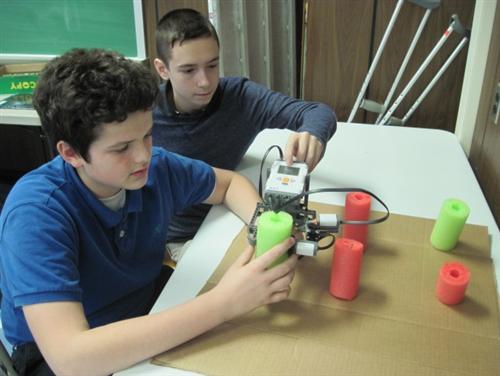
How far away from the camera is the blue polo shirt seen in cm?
67

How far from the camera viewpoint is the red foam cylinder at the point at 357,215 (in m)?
0.87

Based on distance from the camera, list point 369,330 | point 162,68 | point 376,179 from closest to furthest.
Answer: point 369,330 → point 376,179 → point 162,68

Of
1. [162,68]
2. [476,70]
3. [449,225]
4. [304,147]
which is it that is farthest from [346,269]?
[476,70]

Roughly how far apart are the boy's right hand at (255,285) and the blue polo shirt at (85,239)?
230 millimetres

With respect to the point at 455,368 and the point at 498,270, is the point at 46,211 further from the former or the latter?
the point at 498,270

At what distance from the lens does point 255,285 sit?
0.70 metres

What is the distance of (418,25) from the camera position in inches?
81.0

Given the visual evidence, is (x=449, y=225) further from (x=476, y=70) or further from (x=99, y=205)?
(x=476, y=70)

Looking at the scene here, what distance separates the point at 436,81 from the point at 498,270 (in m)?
1.45

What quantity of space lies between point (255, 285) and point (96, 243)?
32cm

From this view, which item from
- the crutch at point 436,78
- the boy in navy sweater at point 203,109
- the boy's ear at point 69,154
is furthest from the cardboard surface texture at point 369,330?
the crutch at point 436,78

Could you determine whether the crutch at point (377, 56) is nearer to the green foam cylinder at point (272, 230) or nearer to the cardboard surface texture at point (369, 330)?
the cardboard surface texture at point (369, 330)

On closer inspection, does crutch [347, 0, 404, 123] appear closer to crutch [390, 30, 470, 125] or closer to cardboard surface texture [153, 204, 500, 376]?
crutch [390, 30, 470, 125]

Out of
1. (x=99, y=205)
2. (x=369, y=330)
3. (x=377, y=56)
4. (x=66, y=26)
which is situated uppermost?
(x=66, y=26)
